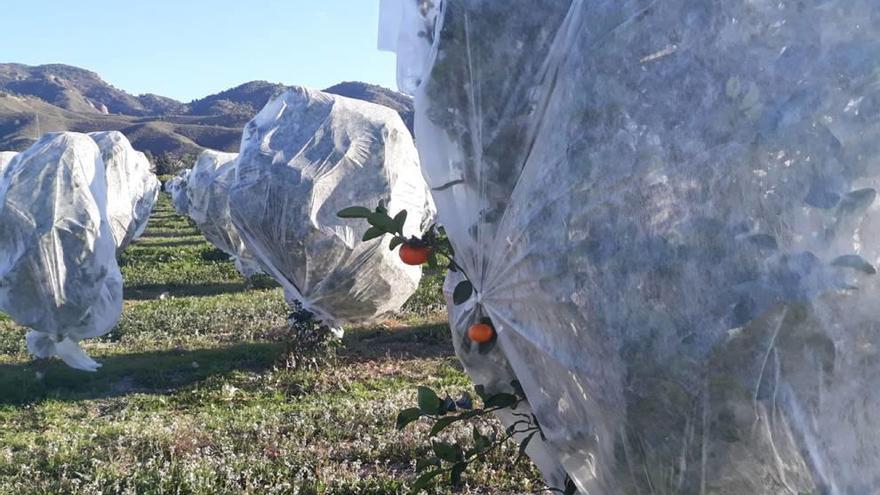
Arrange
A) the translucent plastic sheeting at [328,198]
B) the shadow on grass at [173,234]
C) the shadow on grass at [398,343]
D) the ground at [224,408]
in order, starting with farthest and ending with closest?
the shadow on grass at [173,234] < the shadow on grass at [398,343] < the translucent plastic sheeting at [328,198] < the ground at [224,408]

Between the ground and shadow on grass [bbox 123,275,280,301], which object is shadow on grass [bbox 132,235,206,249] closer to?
shadow on grass [bbox 123,275,280,301]

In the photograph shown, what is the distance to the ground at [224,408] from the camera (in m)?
7.20

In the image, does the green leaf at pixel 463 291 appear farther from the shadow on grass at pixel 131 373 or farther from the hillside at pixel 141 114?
the hillside at pixel 141 114

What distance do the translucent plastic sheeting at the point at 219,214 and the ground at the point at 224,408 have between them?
2.17 meters

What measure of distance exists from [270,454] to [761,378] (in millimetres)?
6690

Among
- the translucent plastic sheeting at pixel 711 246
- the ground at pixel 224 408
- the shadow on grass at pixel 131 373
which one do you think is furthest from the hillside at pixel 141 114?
the translucent plastic sheeting at pixel 711 246

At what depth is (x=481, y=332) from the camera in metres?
2.64

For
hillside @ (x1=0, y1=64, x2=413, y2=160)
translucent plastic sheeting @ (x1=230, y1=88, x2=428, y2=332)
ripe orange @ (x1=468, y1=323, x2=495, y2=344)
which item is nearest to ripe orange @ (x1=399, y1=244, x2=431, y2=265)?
ripe orange @ (x1=468, y1=323, x2=495, y2=344)

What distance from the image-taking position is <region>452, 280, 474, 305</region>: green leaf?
2742 mm

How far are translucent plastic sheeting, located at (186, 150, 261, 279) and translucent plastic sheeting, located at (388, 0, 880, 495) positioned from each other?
722 inches

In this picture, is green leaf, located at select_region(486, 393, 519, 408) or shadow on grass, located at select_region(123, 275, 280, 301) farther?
shadow on grass, located at select_region(123, 275, 280, 301)

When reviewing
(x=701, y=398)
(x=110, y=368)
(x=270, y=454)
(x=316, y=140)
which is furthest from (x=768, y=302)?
(x=110, y=368)

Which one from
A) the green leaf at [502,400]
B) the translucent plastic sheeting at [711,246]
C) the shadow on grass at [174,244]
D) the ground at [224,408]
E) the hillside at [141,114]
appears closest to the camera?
the translucent plastic sheeting at [711,246]

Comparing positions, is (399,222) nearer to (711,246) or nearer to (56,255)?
(711,246)
